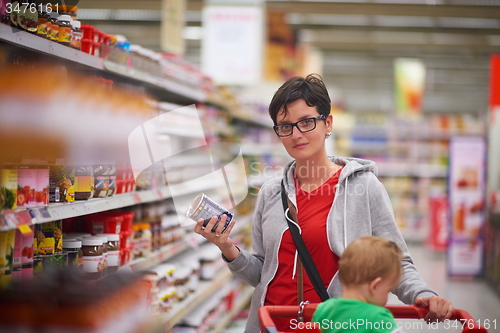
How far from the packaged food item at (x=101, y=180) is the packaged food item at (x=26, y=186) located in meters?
0.52

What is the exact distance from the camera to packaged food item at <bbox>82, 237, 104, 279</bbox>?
7.32 feet

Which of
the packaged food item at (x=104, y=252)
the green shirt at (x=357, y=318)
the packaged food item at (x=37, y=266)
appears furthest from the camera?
the packaged food item at (x=104, y=252)

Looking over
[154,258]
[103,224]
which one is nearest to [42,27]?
[103,224]

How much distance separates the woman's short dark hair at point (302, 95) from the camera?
78.0 inches

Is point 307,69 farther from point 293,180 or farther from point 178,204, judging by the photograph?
point 293,180

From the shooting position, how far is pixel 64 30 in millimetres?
2070

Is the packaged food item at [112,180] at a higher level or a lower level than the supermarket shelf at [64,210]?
higher

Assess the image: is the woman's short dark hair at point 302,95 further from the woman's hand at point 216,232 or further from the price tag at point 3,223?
the price tag at point 3,223

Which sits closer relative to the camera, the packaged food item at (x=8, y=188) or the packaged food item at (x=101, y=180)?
the packaged food item at (x=8, y=188)

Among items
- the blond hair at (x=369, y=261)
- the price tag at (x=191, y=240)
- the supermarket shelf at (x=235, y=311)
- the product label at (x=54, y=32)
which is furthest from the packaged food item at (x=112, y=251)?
the supermarket shelf at (x=235, y=311)

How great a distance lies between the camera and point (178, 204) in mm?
4168

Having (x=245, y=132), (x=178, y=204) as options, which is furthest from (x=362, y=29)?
(x=178, y=204)

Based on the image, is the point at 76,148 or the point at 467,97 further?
the point at 467,97

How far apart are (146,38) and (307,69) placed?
590 cm
